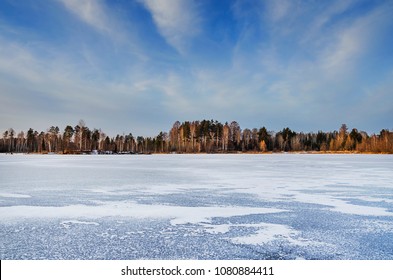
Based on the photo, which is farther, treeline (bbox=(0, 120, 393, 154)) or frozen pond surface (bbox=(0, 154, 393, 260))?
treeline (bbox=(0, 120, 393, 154))

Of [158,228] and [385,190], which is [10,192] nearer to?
[158,228]

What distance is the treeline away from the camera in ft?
323

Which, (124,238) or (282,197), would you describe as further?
(282,197)

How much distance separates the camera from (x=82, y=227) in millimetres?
4941

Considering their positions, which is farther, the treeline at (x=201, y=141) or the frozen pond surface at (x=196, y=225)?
the treeline at (x=201, y=141)

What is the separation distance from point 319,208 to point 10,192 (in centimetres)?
737

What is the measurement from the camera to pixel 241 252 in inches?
151

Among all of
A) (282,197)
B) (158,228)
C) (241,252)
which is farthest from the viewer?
(282,197)

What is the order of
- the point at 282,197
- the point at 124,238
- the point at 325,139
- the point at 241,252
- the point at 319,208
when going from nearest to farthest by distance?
the point at 241,252 → the point at 124,238 → the point at 319,208 → the point at 282,197 → the point at 325,139

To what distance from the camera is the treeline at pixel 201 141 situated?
323 ft

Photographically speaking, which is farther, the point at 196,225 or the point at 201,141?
the point at 201,141

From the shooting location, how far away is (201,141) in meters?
102
